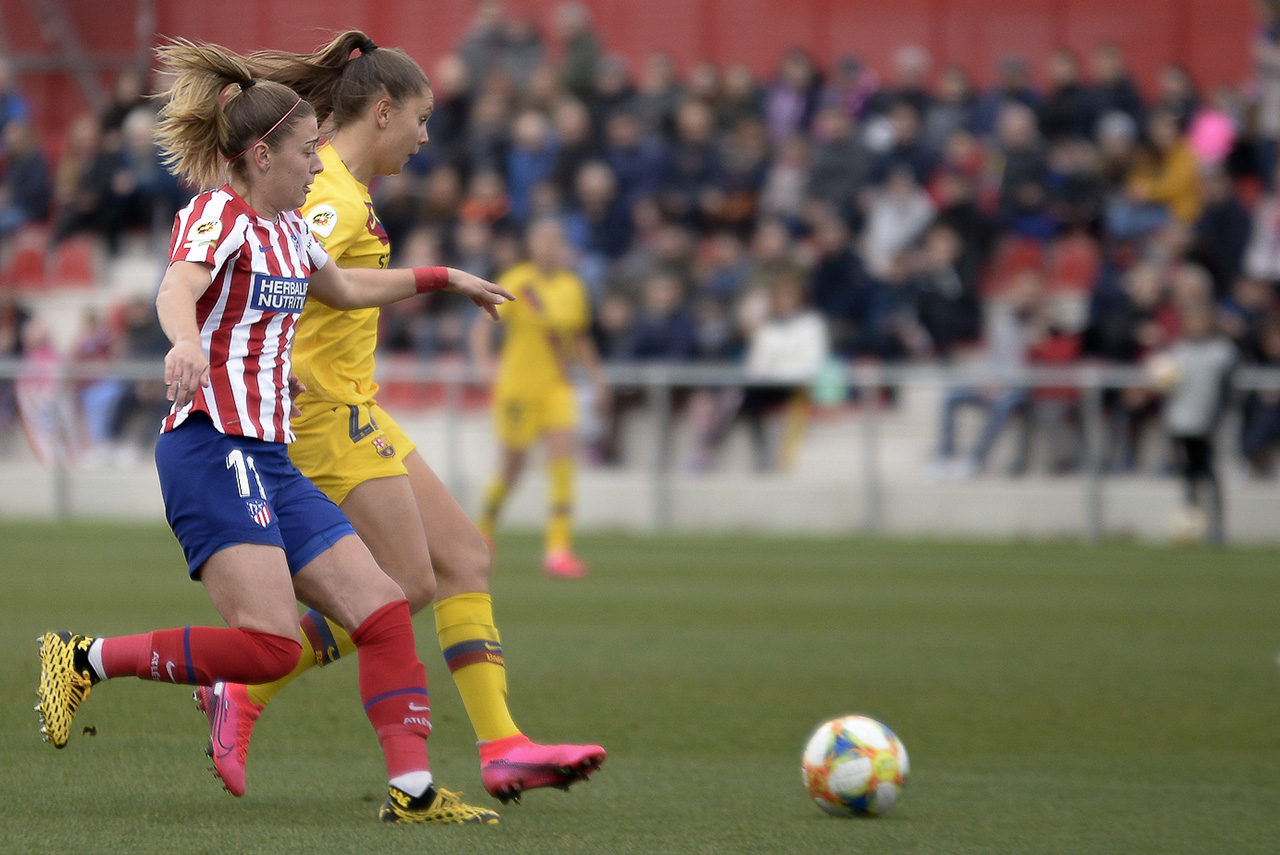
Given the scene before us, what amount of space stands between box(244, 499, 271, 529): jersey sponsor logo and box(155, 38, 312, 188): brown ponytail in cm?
84

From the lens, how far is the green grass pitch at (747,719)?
13.4 ft

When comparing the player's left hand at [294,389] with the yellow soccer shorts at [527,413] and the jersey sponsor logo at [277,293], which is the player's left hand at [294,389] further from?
the yellow soccer shorts at [527,413]

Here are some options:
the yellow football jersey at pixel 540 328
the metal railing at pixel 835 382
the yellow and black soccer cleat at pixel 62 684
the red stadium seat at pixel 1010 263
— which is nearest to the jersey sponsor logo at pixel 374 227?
the yellow and black soccer cleat at pixel 62 684

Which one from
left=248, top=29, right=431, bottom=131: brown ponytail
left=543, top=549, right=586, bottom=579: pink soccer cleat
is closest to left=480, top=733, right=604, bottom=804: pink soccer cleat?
left=248, top=29, right=431, bottom=131: brown ponytail

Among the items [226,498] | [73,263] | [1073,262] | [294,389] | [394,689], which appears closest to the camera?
[226,498]

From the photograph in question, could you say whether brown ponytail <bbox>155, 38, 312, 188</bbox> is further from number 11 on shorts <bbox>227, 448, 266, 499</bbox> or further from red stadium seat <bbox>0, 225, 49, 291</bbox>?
red stadium seat <bbox>0, 225, 49, 291</bbox>

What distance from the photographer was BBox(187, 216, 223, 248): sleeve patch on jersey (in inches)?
153

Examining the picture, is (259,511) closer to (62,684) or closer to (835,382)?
(62,684)

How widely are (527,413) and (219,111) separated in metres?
7.86

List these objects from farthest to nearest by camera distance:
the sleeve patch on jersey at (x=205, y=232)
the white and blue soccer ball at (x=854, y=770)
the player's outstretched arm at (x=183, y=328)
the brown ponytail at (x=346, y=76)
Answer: the brown ponytail at (x=346, y=76) → the white and blue soccer ball at (x=854, y=770) → the sleeve patch on jersey at (x=205, y=232) → the player's outstretched arm at (x=183, y=328)

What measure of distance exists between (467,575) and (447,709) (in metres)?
1.72

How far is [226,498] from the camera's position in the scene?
3895 mm

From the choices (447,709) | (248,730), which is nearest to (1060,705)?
(447,709)

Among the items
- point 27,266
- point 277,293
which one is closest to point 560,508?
point 277,293
